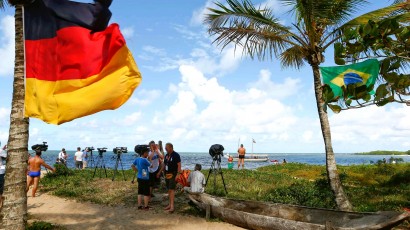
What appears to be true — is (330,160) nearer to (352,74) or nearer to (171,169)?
(352,74)

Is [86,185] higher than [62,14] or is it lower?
lower

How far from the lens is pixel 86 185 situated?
1683cm

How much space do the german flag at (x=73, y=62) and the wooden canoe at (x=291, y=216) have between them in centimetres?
522

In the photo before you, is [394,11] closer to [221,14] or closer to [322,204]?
[221,14]

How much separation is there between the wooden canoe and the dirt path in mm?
516

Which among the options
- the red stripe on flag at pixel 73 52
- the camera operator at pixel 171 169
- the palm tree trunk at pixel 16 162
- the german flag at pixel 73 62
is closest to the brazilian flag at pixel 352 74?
the german flag at pixel 73 62

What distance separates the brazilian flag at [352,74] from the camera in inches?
298

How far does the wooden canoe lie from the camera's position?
297 inches

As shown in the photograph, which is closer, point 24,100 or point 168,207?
point 24,100

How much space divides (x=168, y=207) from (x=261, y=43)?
715 centimetres

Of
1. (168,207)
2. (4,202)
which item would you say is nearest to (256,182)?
(168,207)

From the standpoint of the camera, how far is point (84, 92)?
20.2 feet

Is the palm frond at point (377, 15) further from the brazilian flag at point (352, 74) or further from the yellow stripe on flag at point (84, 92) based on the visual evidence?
the yellow stripe on flag at point (84, 92)

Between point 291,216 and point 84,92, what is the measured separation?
22.9 feet
